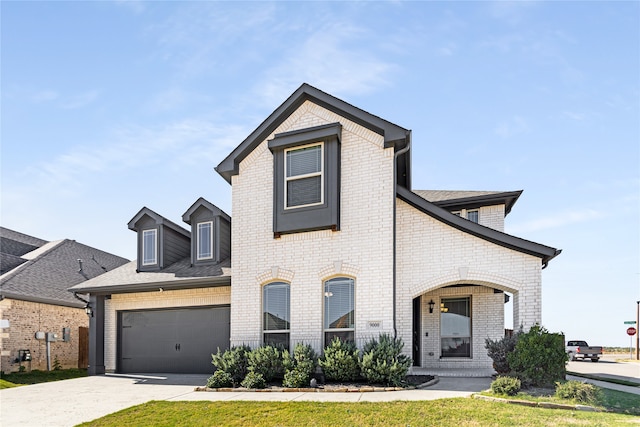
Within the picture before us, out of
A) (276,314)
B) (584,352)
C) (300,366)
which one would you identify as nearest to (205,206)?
Result: (276,314)

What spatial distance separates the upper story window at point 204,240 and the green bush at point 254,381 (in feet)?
19.4

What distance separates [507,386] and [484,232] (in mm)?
4081

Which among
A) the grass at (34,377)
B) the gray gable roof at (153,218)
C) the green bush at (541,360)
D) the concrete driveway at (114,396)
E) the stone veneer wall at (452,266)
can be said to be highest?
the gray gable roof at (153,218)

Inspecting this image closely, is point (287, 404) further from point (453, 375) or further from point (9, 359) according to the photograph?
point (9, 359)

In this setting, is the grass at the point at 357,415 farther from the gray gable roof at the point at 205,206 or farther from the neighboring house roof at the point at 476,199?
the neighboring house roof at the point at 476,199

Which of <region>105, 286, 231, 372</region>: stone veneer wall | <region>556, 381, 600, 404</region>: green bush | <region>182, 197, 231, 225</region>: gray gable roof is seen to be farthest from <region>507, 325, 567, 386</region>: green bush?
<region>182, 197, 231, 225</region>: gray gable roof

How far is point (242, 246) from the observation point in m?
14.7

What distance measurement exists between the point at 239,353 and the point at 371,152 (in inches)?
254

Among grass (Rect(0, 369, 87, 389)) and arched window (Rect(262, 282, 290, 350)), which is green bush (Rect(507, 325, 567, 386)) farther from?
grass (Rect(0, 369, 87, 389))

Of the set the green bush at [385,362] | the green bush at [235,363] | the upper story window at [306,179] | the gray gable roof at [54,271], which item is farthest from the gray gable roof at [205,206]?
the green bush at [385,362]

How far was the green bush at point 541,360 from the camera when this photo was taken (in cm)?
1093

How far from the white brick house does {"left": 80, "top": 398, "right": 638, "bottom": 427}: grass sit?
3.30 meters

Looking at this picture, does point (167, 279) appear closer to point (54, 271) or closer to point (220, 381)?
point (220, 381)

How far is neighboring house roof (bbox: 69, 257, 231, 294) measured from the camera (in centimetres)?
1603
